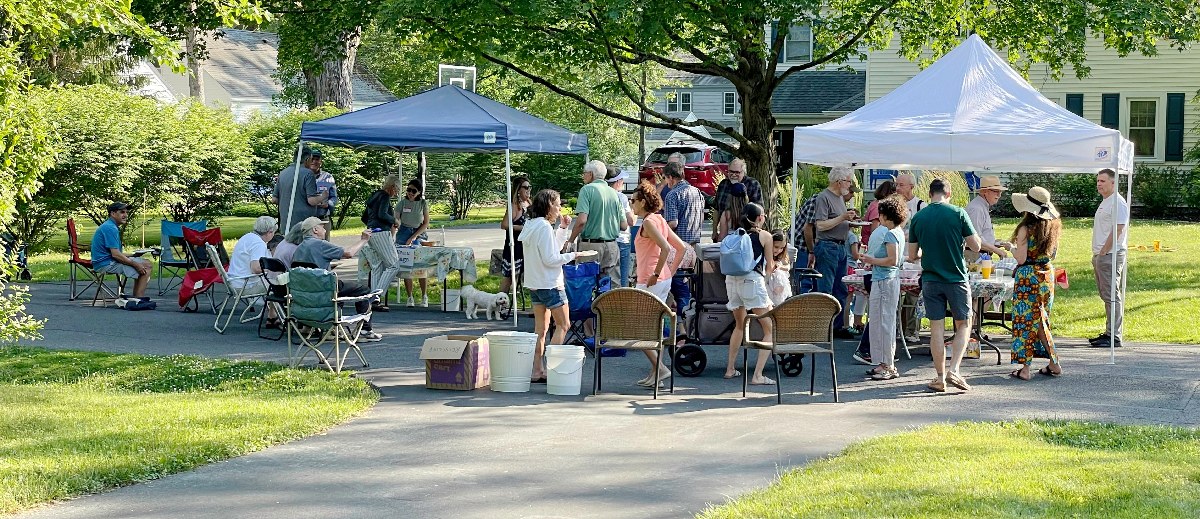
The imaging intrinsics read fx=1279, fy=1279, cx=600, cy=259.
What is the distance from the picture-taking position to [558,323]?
34.3ft

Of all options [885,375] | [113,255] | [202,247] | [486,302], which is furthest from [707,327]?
[113,255]

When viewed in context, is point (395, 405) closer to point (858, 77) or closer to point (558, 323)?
point (558, 323)

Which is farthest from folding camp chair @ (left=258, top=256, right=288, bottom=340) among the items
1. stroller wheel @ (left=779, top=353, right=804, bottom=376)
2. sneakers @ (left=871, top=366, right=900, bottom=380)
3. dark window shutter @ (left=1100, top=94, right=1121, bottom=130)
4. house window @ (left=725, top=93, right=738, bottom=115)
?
house window @ (left=725, top=93, right=738, bottom=115)

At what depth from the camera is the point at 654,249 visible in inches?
434

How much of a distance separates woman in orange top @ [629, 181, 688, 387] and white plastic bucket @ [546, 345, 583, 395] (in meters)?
0.67

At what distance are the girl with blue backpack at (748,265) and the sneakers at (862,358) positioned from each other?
5.55 feet

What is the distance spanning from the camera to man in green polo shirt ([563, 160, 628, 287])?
12.9m

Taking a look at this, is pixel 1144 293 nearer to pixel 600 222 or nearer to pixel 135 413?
pixel 600 222

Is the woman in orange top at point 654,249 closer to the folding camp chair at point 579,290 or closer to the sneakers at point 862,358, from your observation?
the folding camp chair at point 579,290

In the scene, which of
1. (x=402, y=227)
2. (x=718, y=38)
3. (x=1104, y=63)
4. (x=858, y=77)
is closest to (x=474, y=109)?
(x=402, y=227)

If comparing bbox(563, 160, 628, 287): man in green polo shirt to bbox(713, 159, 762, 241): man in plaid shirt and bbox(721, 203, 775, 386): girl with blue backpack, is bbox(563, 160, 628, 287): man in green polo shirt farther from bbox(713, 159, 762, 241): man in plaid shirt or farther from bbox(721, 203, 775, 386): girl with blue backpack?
bbox(721, 203, 775, 386): girl with blue backpack

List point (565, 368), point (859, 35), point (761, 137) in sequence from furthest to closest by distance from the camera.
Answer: point (761, 137), point (859, 35), point (565, 368)

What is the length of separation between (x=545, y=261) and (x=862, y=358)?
353 centimetres

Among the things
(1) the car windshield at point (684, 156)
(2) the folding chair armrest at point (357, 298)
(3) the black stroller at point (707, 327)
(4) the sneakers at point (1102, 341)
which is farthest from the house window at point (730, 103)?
(3) the black stroller at point (707, 327)
